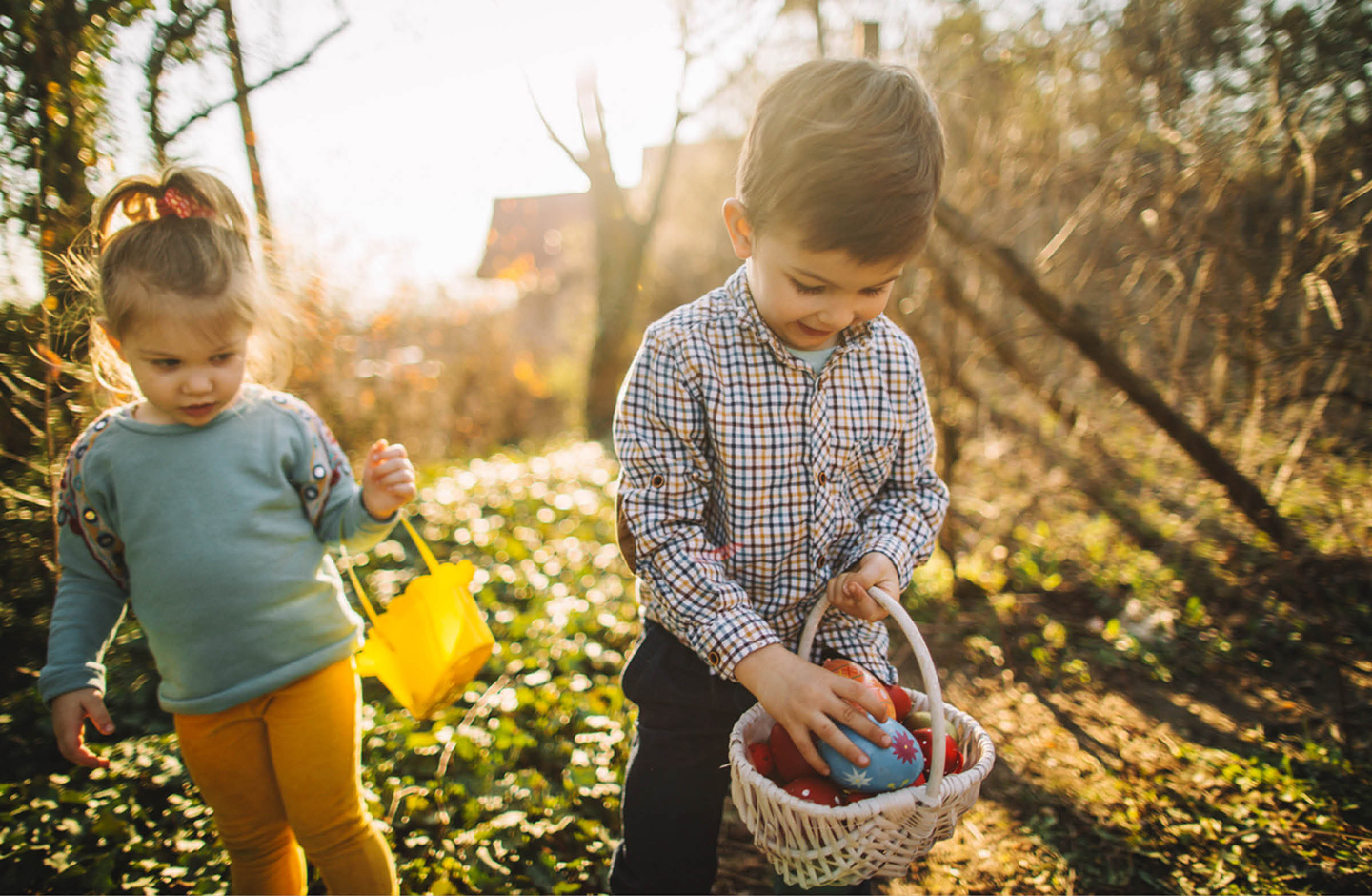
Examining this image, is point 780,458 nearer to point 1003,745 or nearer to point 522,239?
point 1003,745

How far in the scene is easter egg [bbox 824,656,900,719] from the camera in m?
1.42

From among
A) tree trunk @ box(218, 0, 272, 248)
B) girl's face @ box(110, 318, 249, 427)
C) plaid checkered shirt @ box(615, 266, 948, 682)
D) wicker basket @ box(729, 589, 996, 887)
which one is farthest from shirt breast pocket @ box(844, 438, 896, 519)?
tree trunk @ box(218, 0, 272, 248)

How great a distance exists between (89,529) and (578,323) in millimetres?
10817

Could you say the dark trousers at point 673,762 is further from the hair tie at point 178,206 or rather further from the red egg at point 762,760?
the hair tie at point 178,206

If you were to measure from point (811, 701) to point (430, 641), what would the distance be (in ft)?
2.80

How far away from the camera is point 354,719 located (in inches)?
68.9

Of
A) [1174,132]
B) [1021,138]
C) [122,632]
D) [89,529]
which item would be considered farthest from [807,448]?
[1021,138]

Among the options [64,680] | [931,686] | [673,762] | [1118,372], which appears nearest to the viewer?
[931,686]

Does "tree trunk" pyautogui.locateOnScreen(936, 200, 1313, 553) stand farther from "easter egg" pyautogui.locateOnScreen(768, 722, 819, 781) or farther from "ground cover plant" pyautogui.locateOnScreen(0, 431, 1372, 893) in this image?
"easter egg" pyautogui.locateOnScreen(768, 722, 819, 781)

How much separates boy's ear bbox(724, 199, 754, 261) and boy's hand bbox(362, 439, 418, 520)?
0.86 metres

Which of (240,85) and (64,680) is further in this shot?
(240,85)

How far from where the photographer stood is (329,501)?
1.76 m

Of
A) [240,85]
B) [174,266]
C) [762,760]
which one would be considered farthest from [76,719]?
[240,85]

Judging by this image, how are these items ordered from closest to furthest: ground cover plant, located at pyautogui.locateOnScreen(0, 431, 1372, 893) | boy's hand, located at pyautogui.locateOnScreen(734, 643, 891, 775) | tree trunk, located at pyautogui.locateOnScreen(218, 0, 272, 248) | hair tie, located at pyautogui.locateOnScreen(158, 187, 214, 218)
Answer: boy's hand, located at pyautogui.locateOnScreen(734, 643, 891, 775), hair tie, located at pyautogui.locateOnScreen(158, 187, 214, 218), ground cover plant, located at pyautogui.locateOnScreen(0, 431, 1372, 893), tree trunk, located at pyautogui.locateOnScreen(218, 0, 272, 248)
